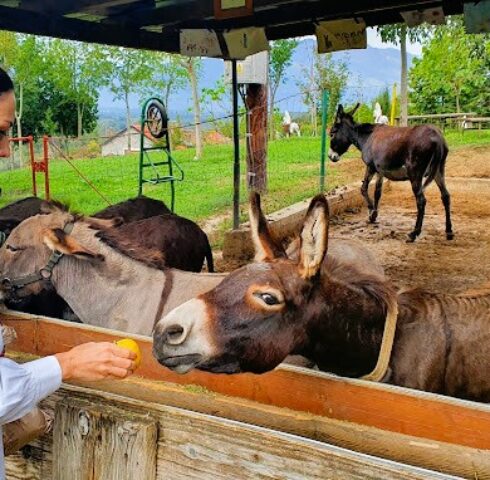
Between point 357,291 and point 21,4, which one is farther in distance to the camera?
point 21,4

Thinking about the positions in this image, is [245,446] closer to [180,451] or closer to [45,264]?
[180,451]

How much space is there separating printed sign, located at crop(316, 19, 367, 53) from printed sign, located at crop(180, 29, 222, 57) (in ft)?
3.53

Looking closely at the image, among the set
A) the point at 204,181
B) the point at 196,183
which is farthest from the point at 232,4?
the point at 204,181

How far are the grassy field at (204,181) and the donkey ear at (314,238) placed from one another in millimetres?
5993

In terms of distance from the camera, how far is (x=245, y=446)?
1.60 metres

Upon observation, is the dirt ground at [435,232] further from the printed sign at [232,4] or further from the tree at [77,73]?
the tree at [77,73]

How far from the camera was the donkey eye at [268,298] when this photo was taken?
2201 mm

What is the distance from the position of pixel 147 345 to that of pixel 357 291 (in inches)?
31.9

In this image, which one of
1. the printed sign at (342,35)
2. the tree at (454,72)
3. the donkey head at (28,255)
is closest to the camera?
the donkey head at (28,255)

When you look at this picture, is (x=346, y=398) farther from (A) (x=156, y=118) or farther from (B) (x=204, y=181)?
(B) (x=204, y=181)

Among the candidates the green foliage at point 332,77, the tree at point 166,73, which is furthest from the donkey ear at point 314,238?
the tree at point 166,73

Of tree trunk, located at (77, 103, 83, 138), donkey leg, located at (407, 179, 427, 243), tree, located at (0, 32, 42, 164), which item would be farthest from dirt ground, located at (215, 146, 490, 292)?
tree trunk, located at (77, 103, 83, 138)

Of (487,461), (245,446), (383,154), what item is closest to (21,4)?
(245,446)

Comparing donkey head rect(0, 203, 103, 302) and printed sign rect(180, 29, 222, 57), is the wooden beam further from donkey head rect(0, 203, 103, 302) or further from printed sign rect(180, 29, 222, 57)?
donkey head rect(0, 203, 103, 302)
